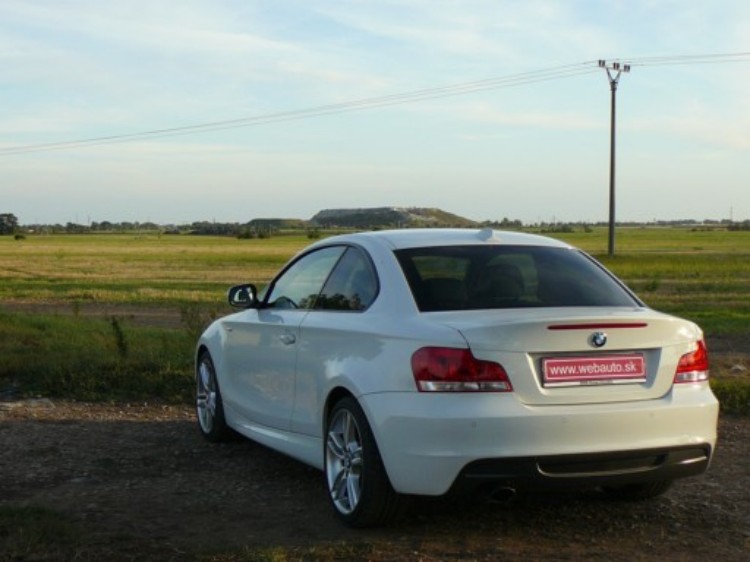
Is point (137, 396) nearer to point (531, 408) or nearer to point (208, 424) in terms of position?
point (208, 424)

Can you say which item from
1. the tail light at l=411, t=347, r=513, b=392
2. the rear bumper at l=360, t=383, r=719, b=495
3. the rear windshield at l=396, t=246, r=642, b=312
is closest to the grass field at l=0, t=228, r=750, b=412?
the rear windshield at l=396, t=246, r=642, b=312

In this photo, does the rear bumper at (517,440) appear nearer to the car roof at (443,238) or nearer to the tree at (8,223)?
the car roof at (443,238)

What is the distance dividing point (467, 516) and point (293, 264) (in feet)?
7.27

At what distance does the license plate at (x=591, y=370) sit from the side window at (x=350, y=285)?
115 centimetres

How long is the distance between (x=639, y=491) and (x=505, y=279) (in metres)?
1.45

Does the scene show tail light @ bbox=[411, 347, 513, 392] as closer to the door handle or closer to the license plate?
the license plate

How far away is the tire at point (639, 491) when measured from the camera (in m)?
6.06

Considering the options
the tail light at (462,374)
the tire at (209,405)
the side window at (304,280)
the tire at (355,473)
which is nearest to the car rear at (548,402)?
the tail light at (462,374)

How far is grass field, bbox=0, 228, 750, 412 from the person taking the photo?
34.8 ft

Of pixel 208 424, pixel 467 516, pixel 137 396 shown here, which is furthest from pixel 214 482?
pixel 137 396

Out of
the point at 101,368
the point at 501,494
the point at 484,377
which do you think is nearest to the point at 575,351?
the point at 484,377

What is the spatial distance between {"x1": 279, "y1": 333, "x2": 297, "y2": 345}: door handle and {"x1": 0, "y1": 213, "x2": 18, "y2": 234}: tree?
14214 centimetres

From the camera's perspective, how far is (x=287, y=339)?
21.5 ft

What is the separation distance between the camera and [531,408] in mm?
5004
